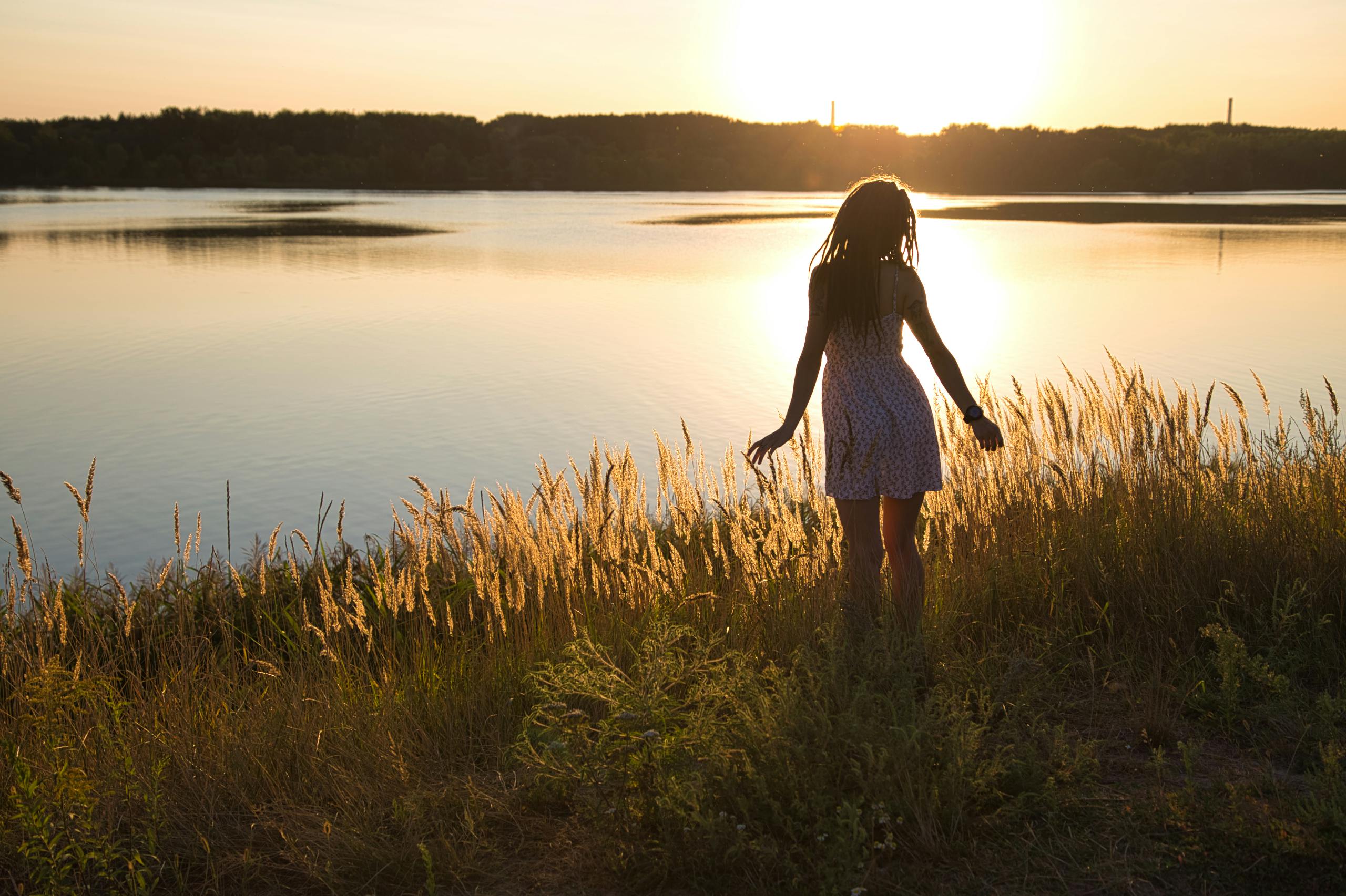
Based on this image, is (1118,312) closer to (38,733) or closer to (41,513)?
(41,513)

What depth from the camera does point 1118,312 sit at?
20266 millimetres

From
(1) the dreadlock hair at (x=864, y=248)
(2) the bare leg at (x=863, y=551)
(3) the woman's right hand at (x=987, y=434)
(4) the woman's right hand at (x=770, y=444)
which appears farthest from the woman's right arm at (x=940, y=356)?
(4) the woman's right hand at (x=770, y=444)

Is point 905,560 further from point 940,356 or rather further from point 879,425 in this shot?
point 940,356

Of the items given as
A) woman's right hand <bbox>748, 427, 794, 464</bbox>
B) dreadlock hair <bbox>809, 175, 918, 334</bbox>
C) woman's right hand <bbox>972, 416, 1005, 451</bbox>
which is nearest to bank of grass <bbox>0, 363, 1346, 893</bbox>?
woman's right hand <bbox>748, 427, 794, 464</bbox>

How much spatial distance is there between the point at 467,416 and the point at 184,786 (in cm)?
936

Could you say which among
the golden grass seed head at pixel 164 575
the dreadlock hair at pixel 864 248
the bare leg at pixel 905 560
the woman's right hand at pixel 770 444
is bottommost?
the golden grass seed head at pixel 164 575

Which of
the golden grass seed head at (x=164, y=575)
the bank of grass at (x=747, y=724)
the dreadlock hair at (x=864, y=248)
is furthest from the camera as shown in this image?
the golden grass seed head at (x=164, y=575)

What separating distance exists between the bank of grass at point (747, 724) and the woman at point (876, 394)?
0.31 metres

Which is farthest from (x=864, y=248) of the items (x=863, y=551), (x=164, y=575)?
(x=164, y=575)

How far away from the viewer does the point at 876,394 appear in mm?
4086

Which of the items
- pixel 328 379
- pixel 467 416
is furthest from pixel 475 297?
pixel 467 416

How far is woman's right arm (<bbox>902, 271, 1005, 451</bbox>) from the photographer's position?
13.4ft

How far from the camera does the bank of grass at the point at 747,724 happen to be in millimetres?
2842

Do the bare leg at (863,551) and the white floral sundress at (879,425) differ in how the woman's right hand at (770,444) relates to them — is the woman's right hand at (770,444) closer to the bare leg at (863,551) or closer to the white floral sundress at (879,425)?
the white floral sundress at (879,425)
